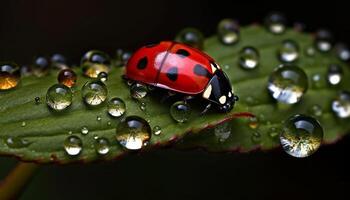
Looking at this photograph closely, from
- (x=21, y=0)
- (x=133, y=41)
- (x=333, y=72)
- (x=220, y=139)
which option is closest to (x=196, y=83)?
(x=220, y=139)

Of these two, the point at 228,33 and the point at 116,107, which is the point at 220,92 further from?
the point at 228,33

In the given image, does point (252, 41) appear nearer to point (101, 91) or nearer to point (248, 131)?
point (248, 131)

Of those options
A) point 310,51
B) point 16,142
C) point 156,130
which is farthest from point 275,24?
point 16,142

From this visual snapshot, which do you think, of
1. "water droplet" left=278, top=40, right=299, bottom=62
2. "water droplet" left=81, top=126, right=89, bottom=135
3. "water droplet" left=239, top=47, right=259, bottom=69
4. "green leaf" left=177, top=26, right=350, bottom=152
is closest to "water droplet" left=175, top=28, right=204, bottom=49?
"green leaf" left=177, top=26, right=350, bottom=152

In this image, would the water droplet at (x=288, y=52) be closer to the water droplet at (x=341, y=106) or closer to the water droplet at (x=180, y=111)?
the water droplet at (x=341, y=106)

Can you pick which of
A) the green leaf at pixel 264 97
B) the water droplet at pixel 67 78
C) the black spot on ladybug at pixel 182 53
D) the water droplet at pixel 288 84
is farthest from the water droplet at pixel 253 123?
the water droplet at pixel 67 78
